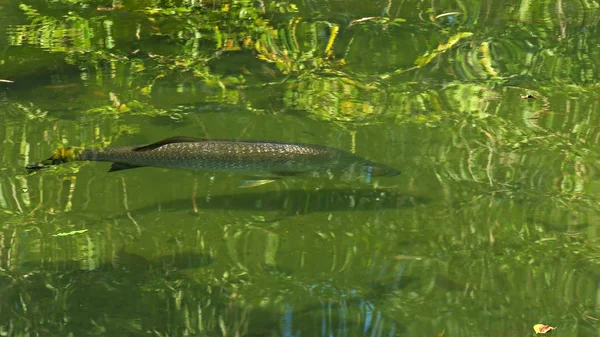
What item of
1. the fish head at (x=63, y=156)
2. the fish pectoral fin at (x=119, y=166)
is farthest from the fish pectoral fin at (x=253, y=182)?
the fish head at (x=63, y=156)

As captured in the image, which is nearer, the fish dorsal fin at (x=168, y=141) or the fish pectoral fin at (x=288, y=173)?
the fish dorsal fin at (x=168, y=141)

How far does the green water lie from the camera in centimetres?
482

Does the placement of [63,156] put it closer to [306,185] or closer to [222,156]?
[222,156]

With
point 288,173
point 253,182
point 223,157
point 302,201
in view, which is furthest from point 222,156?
point 302,201

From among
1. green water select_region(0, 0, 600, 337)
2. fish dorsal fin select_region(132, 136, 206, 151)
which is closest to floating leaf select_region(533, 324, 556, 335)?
green water select_region(0, 0, 600, 337)

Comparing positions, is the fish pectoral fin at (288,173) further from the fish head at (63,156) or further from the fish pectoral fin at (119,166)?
the fish head at (63,156)

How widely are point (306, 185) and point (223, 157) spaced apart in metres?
0.68

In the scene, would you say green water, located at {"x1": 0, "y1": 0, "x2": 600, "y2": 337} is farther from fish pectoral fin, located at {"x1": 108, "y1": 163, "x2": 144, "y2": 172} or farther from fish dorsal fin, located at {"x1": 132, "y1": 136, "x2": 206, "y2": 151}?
fish dorsal fin, located at {"x1": 132, "y1": 136, "x2": 206, "y2": 151}

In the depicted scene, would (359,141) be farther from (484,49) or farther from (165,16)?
(165,16)

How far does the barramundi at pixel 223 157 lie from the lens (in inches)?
222

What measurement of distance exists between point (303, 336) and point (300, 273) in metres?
0.61

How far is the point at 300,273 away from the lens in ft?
16.8

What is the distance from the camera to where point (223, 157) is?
573cm

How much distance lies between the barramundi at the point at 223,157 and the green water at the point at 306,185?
7.8 inches
